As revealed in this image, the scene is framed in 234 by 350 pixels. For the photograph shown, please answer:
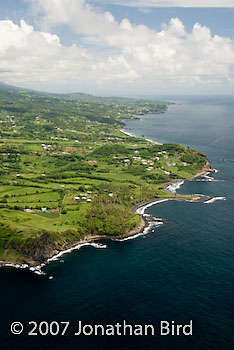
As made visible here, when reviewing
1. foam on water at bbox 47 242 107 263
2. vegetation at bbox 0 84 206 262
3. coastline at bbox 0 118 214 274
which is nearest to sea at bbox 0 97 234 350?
foam on water at bbox 47 242 107 263

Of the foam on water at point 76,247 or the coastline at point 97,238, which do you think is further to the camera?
the foam on water at point 76,247

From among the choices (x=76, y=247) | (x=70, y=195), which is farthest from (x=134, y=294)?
(x=70, y=195)

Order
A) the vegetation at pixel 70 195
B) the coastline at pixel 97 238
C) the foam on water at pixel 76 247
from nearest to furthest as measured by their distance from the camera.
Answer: the coastline at pixel 97 238 → the foam on water at pixel 76 247 → the vegetation at pixel 70 195

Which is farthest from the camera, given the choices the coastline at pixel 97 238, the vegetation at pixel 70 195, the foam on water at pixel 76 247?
the vegetation at pixel 70 195

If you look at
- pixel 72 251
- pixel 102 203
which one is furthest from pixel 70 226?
pixel 102 203

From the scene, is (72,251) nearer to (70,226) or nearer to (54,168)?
(70,226)

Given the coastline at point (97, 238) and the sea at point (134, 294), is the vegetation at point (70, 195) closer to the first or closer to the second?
the coastline at point (97, 238)

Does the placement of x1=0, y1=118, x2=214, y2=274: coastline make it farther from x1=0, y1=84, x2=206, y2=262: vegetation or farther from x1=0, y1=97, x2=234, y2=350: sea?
x1=0, y1=97, x2=234, y2=350: sea

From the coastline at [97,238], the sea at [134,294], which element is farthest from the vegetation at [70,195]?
the sea at [134,294]

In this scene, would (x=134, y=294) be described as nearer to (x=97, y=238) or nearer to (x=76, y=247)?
(x=76, y=247)

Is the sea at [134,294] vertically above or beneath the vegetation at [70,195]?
beneath
